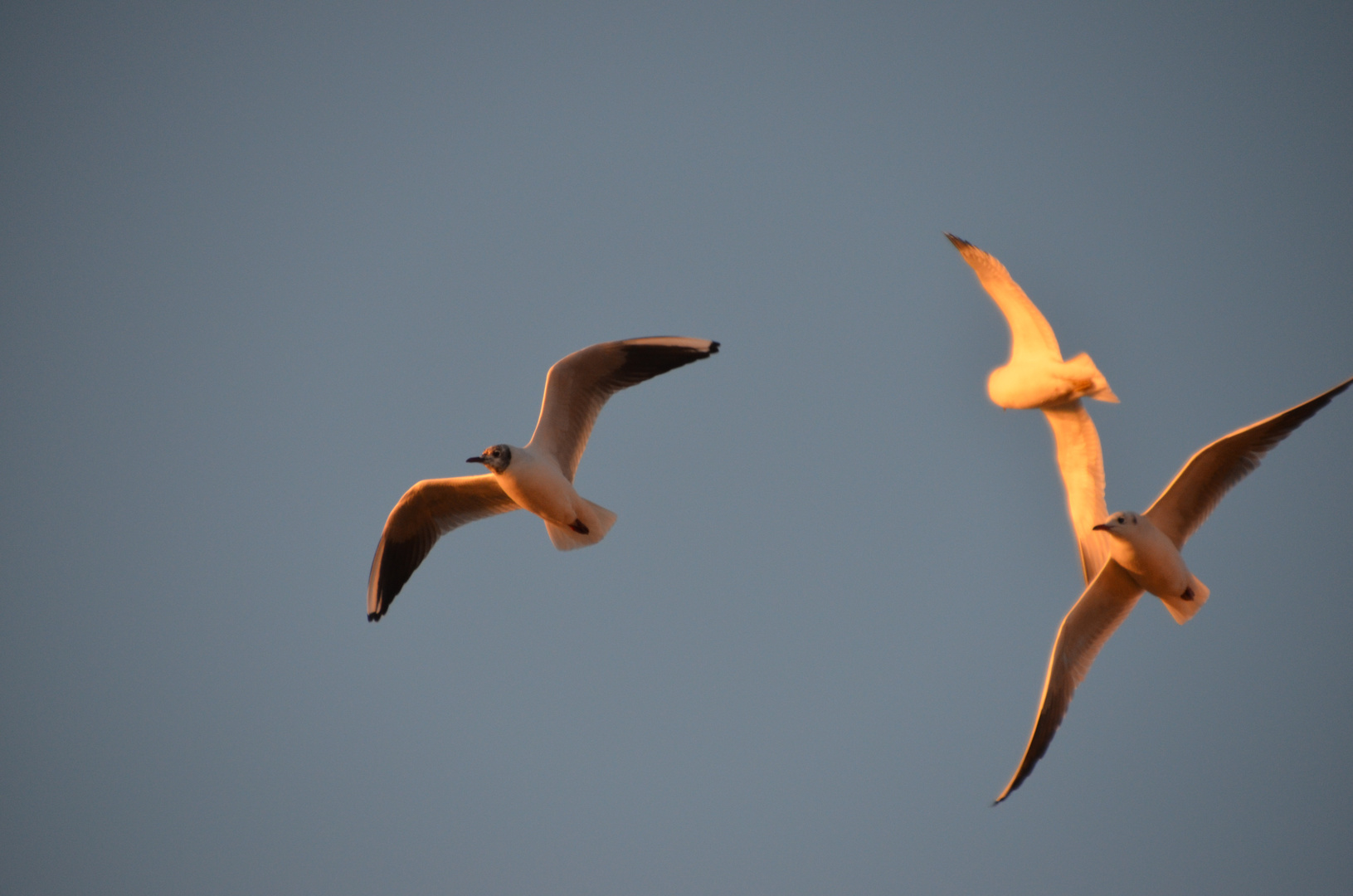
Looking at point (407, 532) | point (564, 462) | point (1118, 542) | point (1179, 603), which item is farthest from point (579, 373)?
point (1179, 603)

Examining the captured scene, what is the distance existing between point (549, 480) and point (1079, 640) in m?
3.82

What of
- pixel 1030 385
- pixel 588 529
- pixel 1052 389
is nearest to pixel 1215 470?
pixel 1052 389

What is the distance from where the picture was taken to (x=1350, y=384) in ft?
27.1

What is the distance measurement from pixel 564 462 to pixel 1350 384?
5.12 m

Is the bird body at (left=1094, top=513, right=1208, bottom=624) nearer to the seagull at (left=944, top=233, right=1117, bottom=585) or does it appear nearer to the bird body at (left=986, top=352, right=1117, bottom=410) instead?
the seagull at (left=944, top=233, right=1117, bottom=585)

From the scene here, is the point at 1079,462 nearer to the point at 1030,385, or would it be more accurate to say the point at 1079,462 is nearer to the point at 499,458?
the point at 1030,385

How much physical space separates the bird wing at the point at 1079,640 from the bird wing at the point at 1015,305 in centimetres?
237

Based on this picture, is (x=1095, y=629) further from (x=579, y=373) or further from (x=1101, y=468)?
(x=579, y=373)

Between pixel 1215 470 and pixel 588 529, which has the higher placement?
pixel 1215 470

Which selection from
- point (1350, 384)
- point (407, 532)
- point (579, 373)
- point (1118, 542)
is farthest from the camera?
point (407, 532)

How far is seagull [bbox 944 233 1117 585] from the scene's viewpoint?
10664 mm

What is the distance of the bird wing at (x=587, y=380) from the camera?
9344 millimetres

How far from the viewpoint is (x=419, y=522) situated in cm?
1017

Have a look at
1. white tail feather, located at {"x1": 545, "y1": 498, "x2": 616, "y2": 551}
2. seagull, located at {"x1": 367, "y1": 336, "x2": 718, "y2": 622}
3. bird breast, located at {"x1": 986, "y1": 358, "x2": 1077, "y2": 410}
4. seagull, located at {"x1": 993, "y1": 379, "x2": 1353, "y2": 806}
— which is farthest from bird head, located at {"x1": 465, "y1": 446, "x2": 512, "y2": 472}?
bird breast, located at {"x1": 986, "y1": 358, "x2": 1077, "y2": 410}
